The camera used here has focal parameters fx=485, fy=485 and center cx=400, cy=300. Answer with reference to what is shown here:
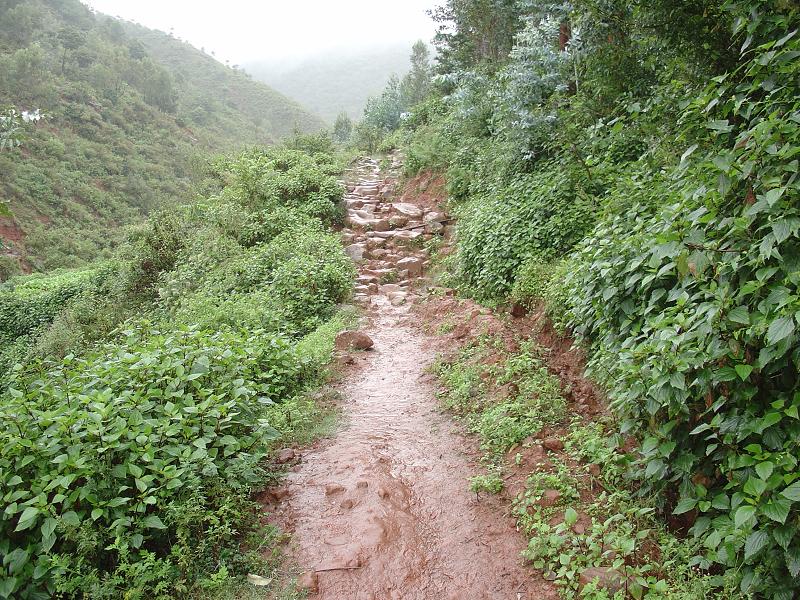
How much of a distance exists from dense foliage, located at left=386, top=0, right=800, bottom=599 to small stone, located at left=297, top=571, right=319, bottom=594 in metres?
2.21

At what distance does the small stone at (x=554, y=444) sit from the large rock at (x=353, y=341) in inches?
135

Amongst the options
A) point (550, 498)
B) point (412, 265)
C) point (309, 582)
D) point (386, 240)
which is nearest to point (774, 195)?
point (550, 498)

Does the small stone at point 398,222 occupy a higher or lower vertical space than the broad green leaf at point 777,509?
lower

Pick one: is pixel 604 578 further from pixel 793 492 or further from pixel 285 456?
pixel 285 456

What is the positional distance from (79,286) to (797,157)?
20.2 metres

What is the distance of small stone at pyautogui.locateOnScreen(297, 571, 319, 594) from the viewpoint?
3074 mm

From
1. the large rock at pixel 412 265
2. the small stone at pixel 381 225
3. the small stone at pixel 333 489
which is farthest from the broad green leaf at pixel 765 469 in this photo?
the small stone at pixel 381 225

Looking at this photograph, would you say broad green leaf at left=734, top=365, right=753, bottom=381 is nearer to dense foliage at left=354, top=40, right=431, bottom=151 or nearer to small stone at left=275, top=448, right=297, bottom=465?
small stone at left=275, top=448, right=297, bottom=465

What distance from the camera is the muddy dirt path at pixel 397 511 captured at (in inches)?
121

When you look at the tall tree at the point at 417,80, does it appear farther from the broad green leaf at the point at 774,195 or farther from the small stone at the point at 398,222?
the broad green leaf at the point at 774,195

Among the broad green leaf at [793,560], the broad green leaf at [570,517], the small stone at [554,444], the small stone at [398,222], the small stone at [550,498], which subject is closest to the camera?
the broad green leaf at [793,560]

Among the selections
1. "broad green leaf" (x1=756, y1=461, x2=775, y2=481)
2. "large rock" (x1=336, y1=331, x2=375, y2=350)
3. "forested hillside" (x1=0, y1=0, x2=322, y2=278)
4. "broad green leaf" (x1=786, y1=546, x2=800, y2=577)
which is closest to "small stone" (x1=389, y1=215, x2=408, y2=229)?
"large rock" (x1=336, y1=331, x2=375, y2=350)

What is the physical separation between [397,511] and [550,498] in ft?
3.77

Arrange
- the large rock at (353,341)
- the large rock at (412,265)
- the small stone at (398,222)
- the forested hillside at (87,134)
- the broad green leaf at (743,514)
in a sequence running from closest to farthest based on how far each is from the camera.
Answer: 1. the broad green leaf at (743,514)
2. the large rock at (353,341)
3. the large rock at (412,265)
4. the small stone at (398,222)
5. the forested hillside at (87,134)
